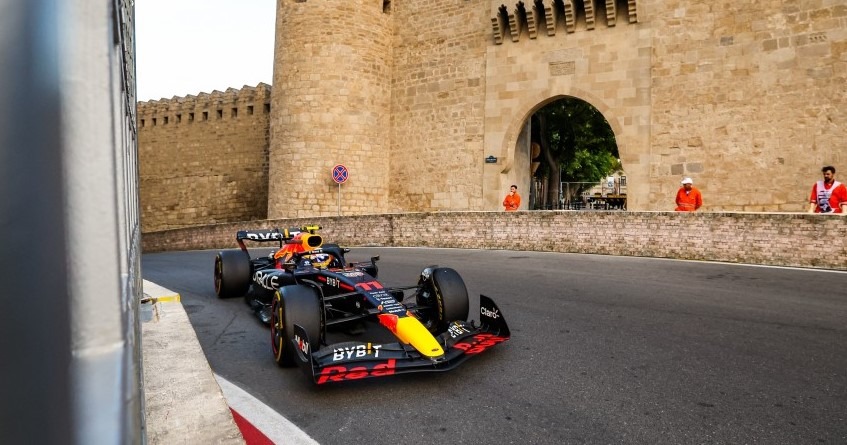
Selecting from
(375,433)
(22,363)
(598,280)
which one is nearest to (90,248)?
(22,363)

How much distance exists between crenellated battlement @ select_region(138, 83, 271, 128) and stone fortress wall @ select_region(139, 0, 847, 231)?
5.71 meters

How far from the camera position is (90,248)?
70cm

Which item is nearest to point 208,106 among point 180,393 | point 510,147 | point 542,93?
point 510,147

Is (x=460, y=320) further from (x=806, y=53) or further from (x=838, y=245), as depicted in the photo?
(x=806, y=53)

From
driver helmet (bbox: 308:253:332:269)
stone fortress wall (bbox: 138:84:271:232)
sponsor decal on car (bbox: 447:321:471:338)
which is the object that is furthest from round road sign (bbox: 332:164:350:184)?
sponsor decal on car (bbox: 447:321:471:338)

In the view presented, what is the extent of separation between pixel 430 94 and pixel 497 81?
2556mm

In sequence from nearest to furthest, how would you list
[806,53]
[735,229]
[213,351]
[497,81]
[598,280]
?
[213,351], [598,280], [735,229], [806,53], [497,81]

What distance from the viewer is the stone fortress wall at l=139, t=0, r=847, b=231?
48.9ft

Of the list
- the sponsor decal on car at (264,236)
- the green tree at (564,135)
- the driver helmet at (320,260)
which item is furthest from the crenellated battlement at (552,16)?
the driver helmet at (320,260)

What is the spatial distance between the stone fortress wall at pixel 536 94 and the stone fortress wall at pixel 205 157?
5.55 metres

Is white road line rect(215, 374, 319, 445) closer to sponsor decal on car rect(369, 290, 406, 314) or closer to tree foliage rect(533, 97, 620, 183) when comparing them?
sponsor decal on car rect(369, 290, 406, 314)

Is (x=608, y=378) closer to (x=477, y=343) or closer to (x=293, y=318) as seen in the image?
(x=477, y=343)

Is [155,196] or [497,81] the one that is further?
[155,196]

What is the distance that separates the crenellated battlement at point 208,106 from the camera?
26641 mm
